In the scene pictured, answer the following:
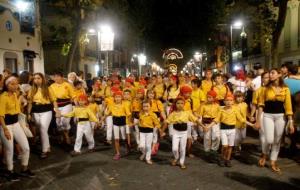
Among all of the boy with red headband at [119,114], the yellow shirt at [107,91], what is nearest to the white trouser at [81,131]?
the boy with red headband at [119,114]

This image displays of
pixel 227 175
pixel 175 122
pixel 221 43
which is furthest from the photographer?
pixel 221 43

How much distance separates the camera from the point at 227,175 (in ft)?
25.2

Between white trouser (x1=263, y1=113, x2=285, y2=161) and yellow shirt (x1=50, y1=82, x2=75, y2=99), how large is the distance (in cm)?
537

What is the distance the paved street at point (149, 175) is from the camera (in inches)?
278

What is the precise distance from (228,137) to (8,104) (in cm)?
441

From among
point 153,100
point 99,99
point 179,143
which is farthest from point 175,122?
point 99,99

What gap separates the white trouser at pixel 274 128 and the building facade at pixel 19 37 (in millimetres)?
14414

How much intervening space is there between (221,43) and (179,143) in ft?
115

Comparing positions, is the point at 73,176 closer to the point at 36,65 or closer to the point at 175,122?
the point at 175,122

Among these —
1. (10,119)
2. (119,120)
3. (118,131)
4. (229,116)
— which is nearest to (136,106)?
(119,120)

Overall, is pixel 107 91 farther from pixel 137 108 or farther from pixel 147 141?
pixel 147 141

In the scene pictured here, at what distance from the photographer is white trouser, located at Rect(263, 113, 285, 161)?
769cm

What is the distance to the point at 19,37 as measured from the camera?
2206 centimetres

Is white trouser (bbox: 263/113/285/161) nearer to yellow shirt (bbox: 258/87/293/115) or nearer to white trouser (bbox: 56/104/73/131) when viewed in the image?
yellow shirt (bbox: 258/87/293/115)
